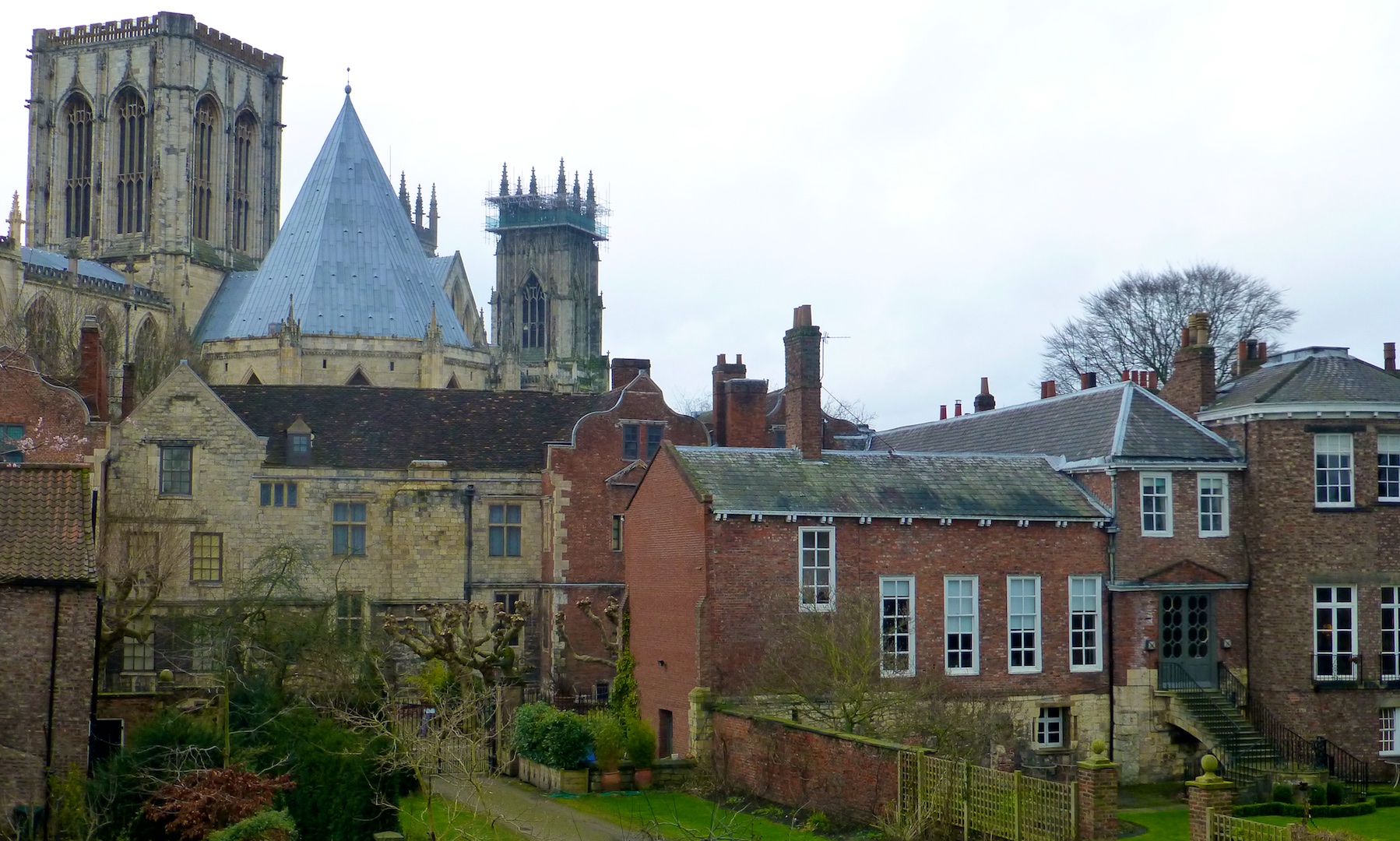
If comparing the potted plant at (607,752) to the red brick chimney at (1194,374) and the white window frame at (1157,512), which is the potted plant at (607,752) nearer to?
the white window frame at (1157,512)

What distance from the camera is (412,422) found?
4438 cm

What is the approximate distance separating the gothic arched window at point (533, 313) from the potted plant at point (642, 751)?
106112 mm

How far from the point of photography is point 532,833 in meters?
25.5

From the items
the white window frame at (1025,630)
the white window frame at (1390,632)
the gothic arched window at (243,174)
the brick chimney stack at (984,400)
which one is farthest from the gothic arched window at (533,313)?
the white window frame at (1390,632)

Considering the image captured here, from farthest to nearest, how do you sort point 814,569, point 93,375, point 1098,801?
point 93,375
point 814,569
point 1098,801

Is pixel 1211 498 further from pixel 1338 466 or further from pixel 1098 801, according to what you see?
pixel 1098 801

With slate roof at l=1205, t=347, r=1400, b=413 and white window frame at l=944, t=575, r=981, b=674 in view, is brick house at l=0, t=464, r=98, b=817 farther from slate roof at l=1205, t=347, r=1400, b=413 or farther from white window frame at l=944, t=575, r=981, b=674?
slate roof at l=1205, t=347, r=1400, b=413

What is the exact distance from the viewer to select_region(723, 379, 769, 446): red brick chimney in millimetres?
38188

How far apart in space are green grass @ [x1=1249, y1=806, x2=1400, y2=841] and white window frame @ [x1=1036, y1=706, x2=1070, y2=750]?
6045 millimetres

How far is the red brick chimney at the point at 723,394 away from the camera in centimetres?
3934

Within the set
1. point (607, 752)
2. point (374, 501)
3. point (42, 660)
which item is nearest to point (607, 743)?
point (607, 752)

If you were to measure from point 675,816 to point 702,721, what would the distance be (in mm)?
7123

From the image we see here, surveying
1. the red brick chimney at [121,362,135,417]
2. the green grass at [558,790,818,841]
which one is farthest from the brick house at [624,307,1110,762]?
the red brick chimney at [121,362,135,417]

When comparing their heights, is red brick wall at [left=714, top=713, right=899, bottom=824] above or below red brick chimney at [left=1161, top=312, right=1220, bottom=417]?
below
